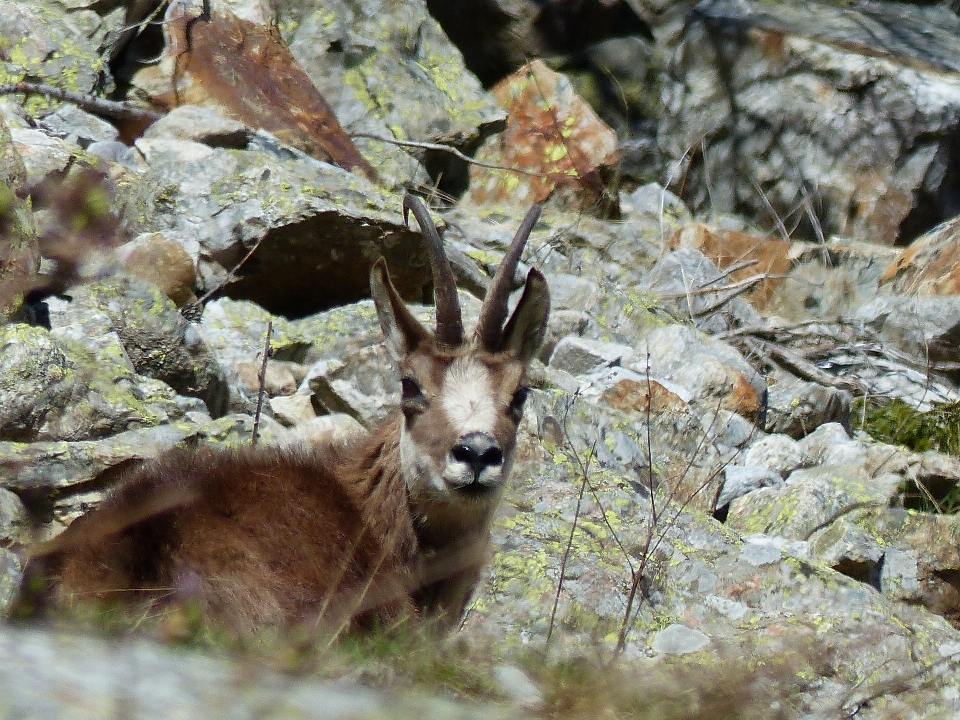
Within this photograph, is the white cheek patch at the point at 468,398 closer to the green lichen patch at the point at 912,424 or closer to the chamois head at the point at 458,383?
the chamois head at the point at 458,383

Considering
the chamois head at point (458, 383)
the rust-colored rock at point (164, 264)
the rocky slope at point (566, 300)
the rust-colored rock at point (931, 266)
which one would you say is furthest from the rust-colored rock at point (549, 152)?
the chamois head at point (458, 383)

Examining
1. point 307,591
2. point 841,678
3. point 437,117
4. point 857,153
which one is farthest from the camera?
point 857,153

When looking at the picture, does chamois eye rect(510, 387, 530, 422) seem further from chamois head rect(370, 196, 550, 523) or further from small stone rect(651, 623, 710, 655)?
small stone rect(651, 623, 710, 655)

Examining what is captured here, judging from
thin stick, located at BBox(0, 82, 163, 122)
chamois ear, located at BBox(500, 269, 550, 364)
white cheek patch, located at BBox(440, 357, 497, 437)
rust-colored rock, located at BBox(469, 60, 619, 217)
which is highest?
thin stick, located at BBox(0, 82, 163, 122)

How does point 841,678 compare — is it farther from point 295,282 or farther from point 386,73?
point 386,73

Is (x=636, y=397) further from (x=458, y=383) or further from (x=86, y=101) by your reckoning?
(x=86, y=101)

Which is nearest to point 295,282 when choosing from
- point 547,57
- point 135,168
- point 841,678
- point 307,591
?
point 135,168

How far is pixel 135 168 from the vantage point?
8.21 meters

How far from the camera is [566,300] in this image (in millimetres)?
8945

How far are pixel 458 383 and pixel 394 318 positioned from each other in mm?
461

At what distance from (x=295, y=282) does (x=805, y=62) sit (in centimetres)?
743

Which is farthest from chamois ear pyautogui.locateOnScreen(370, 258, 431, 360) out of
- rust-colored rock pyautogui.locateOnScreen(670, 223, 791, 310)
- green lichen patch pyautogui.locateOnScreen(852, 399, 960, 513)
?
rust-colored rock pyautogui.locateOnScreen(670, 223, 791, 310)

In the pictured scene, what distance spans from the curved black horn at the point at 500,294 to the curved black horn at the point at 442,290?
118 millimetres

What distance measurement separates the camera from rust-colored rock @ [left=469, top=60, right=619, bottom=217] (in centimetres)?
1112
